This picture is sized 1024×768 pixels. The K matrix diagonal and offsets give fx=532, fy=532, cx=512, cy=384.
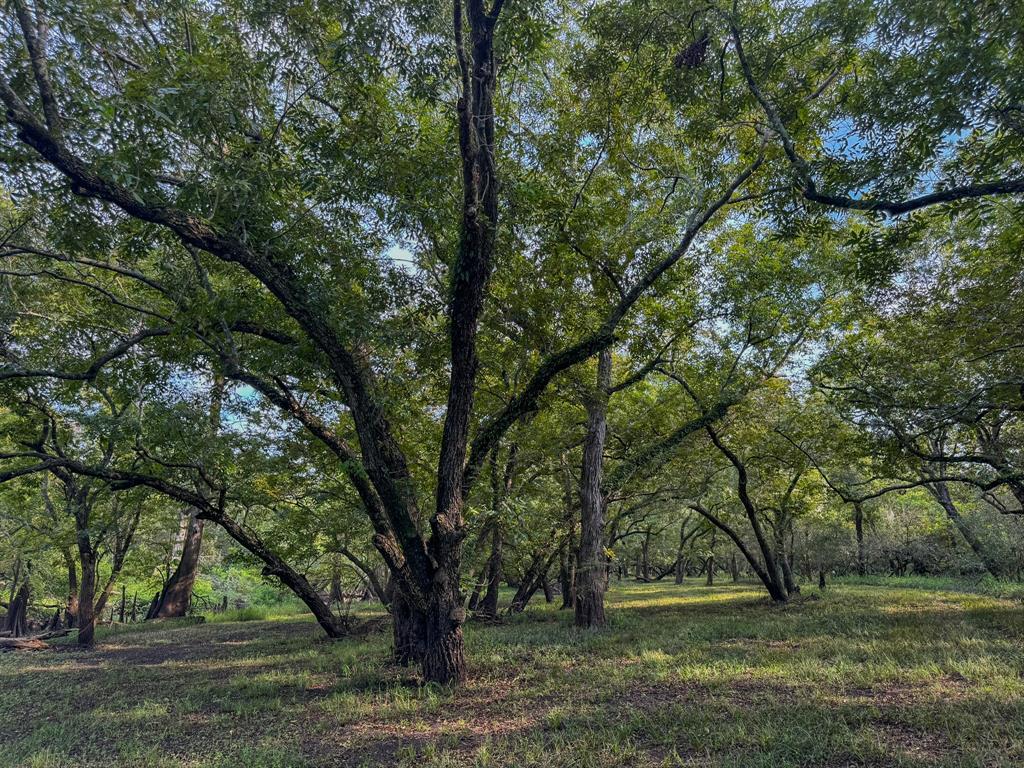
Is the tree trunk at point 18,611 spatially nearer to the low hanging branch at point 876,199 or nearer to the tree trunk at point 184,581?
the tree trunk at point 184,581

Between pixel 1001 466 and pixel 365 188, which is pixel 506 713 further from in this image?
pixel 1001 466

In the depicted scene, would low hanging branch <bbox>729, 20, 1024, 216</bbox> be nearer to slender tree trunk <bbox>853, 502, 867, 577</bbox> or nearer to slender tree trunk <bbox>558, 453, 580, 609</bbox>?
slender tree trunk <bbox>558, 453, 580, 609</bbox>

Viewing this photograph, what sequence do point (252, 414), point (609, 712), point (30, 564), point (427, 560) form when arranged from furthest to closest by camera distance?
point (30, 564) → point (252, 414) → point (427, 560) → point (609, 712)

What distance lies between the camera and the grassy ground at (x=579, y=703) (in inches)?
174

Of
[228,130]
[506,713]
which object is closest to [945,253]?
[506,713]

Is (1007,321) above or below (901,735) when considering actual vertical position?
above

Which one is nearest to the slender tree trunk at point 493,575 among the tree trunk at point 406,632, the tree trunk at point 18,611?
the tree trunk at point 406,632

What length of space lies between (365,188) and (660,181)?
22.0ft

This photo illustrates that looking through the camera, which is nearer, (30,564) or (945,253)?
(945,253)

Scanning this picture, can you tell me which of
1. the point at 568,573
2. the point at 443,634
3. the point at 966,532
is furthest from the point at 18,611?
the point at 966,532

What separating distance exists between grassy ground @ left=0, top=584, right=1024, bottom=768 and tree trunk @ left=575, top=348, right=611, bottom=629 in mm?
1353

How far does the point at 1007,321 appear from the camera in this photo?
28.2ft

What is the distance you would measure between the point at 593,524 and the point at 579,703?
644cm

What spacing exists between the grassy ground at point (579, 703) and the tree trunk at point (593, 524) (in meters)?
1.35
